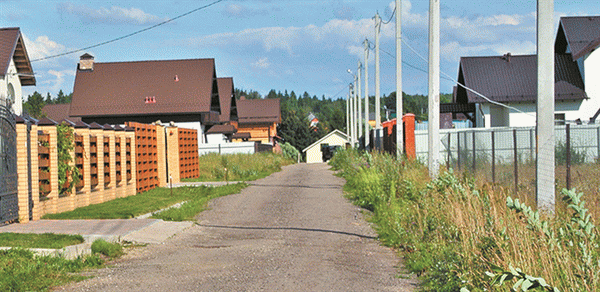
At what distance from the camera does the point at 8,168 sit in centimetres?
1108

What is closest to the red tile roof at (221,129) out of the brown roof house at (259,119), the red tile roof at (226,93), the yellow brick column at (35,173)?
the red tile roof at (226,93)

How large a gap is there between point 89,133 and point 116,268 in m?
7.77

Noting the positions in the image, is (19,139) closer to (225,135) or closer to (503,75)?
(503,75)

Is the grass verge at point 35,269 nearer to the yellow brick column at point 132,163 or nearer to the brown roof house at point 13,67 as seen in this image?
the yellow brick column at point 132,163

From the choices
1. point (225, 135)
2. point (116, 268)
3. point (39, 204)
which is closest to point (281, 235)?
point (116, 268)

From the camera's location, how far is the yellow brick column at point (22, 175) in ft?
38.1

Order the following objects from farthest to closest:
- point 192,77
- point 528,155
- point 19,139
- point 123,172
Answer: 1. point 192,77
2. point 123,172
3. point 528,155
4. point 19,139

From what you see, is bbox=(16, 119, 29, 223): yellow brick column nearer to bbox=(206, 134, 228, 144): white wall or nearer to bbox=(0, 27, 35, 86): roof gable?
bbox=(0, 27, 35, 86): roof gable

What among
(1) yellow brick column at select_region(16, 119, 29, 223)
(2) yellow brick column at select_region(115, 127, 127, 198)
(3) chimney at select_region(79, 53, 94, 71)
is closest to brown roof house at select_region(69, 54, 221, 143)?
(3) chimney at select_region(79, 53, 94, 71)

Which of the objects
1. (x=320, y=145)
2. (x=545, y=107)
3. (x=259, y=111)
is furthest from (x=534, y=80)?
(x=320, y=145)

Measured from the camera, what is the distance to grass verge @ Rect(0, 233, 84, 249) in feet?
29.3

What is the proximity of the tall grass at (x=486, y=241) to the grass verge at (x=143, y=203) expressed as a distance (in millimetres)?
5351

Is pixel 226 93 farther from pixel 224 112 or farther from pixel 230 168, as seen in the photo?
pixel 230 168

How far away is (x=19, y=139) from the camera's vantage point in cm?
1168
